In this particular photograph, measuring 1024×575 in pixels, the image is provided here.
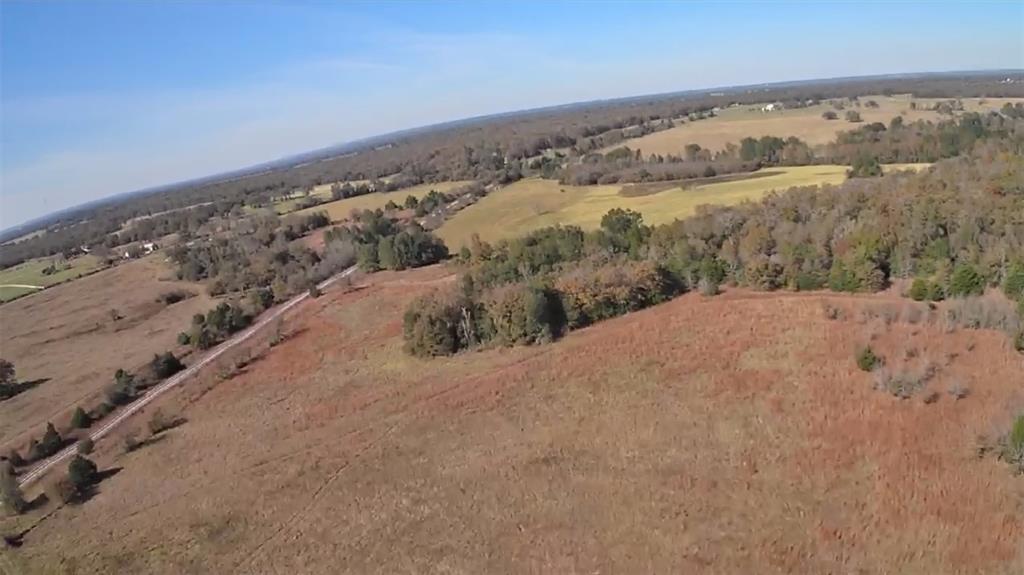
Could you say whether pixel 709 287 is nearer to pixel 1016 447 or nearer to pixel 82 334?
pixel 1016 447

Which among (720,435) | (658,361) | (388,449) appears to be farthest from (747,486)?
(388,449)

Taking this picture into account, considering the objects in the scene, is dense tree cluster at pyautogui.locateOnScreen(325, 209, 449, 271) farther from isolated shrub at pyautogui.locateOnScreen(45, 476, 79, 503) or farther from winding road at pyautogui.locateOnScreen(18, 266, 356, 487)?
isolated shrub at pyautogui.locateOnScreen(45, 476, 79, 503)

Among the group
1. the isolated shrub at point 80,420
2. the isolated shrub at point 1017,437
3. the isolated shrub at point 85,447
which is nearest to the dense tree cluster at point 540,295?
the isolated shrub at point 85,447

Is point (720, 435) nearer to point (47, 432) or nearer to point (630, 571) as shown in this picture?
point (630, 571)

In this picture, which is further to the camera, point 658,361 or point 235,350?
point 235,350

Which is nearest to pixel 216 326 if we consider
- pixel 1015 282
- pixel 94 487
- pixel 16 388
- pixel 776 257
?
Result: pixel 16 388
